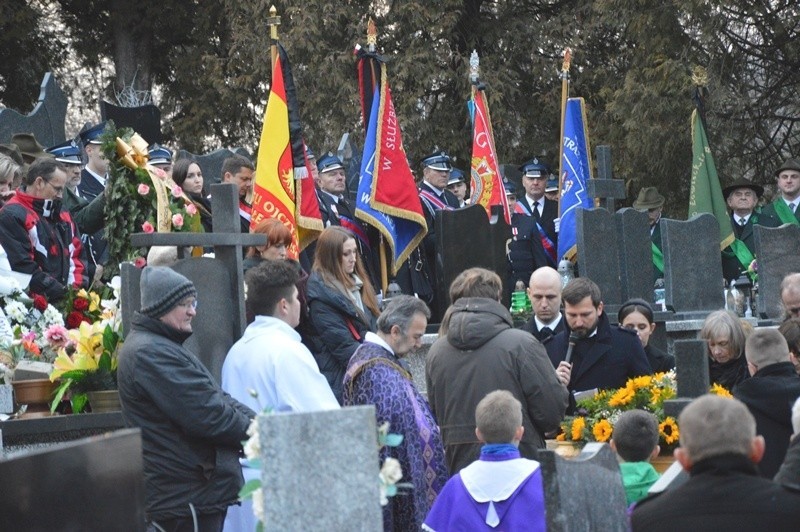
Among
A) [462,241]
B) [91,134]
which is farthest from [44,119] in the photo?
[462,241]

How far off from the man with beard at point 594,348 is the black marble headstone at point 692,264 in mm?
3990

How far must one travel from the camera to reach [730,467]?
462 cm

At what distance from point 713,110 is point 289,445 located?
672 inches

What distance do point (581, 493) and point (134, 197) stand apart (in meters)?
5.24

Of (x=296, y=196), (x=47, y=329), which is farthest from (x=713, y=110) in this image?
(x=47, y=329)

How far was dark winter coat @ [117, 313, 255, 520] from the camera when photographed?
694cm

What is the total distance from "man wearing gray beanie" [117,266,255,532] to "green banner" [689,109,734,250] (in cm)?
950

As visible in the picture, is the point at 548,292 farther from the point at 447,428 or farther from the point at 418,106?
the point at 418,106

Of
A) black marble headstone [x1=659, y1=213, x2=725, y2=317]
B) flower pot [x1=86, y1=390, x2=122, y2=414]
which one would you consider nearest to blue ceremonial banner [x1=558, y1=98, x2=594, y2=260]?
black marble headstone [x1=659, y1=213, x2=725, y2=317]

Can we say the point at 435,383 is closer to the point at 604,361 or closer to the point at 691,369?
the point at 604,361

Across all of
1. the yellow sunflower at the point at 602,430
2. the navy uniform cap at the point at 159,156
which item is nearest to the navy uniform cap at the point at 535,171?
the navy uniform cap at the point at 159,156

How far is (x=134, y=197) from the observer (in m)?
9.93

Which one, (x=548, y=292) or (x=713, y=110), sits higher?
(x=713, y=110)

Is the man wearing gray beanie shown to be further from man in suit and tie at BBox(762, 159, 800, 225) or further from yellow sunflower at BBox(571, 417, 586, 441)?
man in suit and tie at BBox(762, 159, 800, 225)
